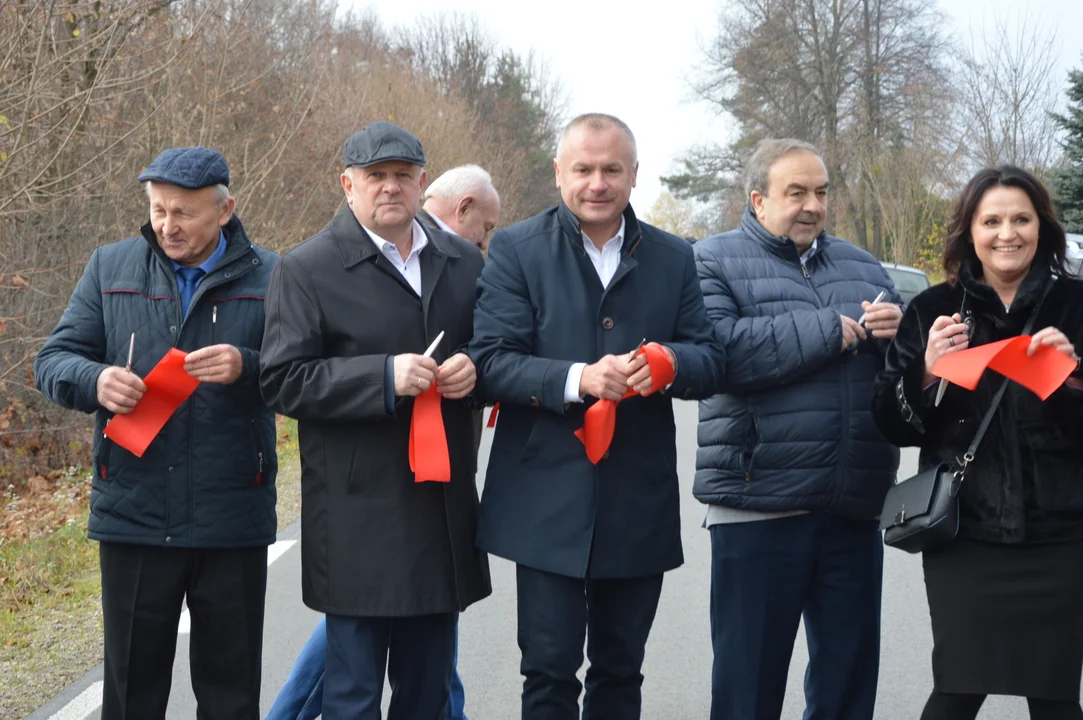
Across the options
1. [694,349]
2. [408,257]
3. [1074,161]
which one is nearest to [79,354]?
[408,257]

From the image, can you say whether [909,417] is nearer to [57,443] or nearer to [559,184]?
[559,184]

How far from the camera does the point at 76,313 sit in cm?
432

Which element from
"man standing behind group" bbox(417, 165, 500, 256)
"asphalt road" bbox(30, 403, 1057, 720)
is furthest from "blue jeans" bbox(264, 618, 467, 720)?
"man standing behind group" bbox(417, 165, 500, 256)

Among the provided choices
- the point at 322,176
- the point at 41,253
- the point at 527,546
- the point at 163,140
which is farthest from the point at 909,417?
the point at 322,176

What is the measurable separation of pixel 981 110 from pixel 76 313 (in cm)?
2899

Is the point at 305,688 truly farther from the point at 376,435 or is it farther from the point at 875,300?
the point at 875,300

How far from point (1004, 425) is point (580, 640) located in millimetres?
1467

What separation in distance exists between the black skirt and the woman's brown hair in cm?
88

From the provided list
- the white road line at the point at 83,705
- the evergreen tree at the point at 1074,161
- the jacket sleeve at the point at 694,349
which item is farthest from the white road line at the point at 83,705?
the evergreen tree at the point at 1074,161

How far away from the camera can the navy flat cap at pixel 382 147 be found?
4.16 meters

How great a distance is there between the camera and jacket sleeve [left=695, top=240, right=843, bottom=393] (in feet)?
14.6

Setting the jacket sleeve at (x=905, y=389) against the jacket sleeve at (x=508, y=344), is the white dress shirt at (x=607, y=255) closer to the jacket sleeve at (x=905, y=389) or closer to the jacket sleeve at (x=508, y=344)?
the jacket sleeve at (x=508, y=344)

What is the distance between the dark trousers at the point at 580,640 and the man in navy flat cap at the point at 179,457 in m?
0.91

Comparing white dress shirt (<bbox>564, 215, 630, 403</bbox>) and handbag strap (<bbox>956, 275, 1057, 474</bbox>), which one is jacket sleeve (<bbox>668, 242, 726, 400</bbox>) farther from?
handbag strap (<bbox>956, 275, 1057, 474</bbox>)
